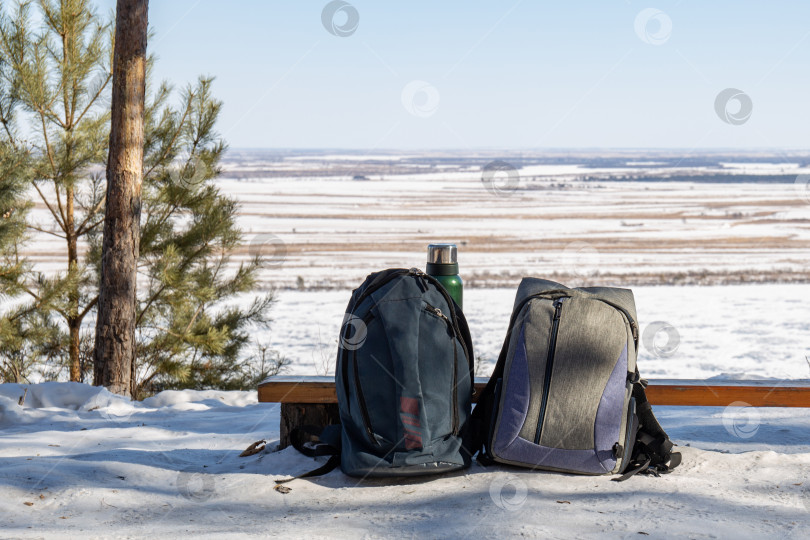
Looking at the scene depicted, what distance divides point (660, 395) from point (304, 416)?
54.4 inches

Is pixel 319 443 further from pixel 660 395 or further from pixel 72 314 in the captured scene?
pixel 72 314

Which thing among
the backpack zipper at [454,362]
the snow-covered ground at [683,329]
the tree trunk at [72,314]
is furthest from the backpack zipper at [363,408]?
the tree trunk at [72,314]

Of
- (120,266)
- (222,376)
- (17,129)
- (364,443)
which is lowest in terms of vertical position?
(222,376)

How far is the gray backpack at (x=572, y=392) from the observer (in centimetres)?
257

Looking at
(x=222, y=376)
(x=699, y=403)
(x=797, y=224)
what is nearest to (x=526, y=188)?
(x=797, y=224)

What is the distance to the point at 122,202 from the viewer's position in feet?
17.8

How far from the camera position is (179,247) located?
21.0 feet

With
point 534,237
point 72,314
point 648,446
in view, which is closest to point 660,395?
point 648,446

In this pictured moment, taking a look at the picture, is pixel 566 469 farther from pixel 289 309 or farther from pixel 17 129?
pixel 289 309

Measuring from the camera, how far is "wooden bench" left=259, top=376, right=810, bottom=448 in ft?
9.22

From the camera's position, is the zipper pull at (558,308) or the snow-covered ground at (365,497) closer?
the snow-covered ground at (365,497)

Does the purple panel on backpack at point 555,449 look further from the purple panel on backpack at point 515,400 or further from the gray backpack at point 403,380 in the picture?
the gray backpack at point 403,380

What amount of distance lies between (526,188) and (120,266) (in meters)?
31.0

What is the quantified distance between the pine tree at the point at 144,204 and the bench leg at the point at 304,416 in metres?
3.24
